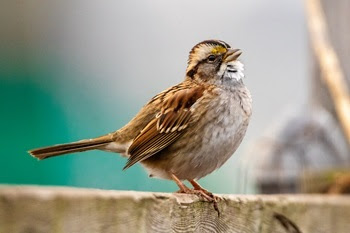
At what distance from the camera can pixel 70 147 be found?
3.11 m

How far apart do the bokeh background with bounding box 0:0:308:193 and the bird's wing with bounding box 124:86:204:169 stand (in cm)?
50

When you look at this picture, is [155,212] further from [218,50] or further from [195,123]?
[218,50]

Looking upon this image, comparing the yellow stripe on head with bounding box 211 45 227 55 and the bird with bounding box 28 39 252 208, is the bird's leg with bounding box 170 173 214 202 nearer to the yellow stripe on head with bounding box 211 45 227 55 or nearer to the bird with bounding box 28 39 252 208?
the bird with bounding box 28 39 252 208

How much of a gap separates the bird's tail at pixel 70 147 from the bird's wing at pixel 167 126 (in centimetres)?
19

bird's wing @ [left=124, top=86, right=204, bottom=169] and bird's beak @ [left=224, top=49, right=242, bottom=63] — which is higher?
bird's beak @ [left=224, top=49, right=242, bottom=63]

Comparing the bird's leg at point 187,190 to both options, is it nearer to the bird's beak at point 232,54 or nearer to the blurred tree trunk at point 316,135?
the bird's beak at point 232,54

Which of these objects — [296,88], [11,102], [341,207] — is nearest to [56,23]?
[296,88]

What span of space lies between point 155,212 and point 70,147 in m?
1.19

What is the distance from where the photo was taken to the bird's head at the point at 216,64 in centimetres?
309

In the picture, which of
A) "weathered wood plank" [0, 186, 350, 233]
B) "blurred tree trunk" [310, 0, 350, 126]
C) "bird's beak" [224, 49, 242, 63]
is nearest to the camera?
"weathered wood plank" [0, 186, 350, 233]

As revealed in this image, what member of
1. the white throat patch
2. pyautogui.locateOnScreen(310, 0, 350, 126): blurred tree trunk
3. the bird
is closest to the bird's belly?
the bird

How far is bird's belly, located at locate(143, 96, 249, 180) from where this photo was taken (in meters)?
2.93

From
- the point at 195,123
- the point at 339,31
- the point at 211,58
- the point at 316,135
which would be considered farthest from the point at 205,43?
the point at 339,31

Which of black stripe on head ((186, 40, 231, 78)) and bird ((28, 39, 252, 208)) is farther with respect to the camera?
black stripe on head ((186, 40, 231, 78))
